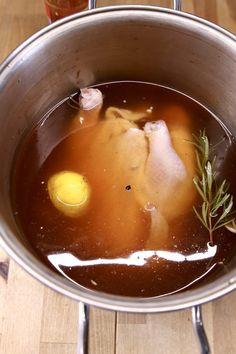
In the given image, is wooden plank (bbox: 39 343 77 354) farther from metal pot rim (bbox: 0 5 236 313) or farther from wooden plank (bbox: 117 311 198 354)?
metal pot rim (bbox: 0 5 236 313)

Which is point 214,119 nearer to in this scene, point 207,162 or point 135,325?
point 207,162

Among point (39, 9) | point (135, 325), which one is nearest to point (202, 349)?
point (135, 325)

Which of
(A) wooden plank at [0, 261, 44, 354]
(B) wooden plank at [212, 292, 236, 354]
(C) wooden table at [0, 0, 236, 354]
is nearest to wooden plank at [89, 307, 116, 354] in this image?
(C) wooden table at [0, 0, 236, 354]

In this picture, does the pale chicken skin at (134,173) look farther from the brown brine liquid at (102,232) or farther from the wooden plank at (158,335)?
the wooden plank at (158,335)

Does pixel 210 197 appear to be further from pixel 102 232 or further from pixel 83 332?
pixel 83 332

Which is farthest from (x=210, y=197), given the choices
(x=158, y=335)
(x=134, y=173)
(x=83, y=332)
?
(x=83, y=332)

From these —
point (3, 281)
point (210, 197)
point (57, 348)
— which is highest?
point (210, 197)

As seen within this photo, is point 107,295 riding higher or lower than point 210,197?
lower
